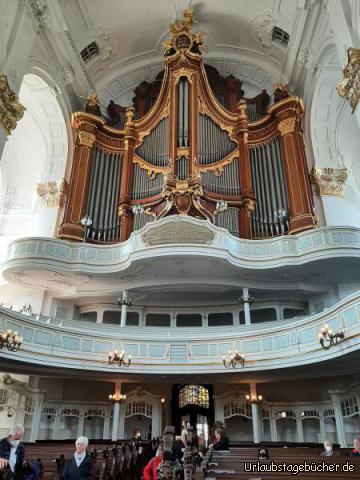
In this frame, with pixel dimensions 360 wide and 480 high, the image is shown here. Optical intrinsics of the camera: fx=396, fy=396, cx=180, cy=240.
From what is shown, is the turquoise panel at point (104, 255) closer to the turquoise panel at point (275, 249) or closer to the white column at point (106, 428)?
the white column at point (106, 428)

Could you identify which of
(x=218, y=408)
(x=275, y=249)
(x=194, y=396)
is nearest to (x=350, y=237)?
(x=275, y=249)

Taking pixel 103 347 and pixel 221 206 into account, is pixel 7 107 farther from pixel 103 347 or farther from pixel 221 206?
pixel 221 206

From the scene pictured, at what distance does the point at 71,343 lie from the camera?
43.0 ft

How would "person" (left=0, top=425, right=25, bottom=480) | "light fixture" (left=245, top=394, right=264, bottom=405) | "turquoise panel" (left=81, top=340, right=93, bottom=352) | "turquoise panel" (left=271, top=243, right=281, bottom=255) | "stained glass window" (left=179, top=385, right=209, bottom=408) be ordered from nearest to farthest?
"person" (left=0, top=425, right=25, bottom=480) < "turquoise panel" (left=81, top=340, right=93, bottom=352) < "light fixture" (left=245, top=394, right=264, bottom=405) < "turquoise panel" (left=271, top=243, right=281, bottom=255) < "stained glass window" (left=179, top=385, right=209, bottom=408)

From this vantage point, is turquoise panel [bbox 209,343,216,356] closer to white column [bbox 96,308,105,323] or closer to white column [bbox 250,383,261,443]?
white column [bbox 250,383,261,443]

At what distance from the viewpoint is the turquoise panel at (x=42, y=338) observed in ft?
40.6

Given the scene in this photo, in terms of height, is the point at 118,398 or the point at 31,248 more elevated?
the point at 31,248

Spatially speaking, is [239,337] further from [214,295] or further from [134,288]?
[134,288]

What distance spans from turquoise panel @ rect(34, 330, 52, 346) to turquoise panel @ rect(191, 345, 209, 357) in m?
4.79

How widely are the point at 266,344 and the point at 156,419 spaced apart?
5.58 meters

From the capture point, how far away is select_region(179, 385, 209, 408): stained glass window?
16484 mm

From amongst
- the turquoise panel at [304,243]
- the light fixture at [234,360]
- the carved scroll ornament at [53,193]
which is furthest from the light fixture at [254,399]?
the carved scroll ornament at [53,193]

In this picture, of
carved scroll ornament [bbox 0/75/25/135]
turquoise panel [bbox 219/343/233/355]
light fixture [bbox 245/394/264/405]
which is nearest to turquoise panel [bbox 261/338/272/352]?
turquoise panel [bbox 219/343/233/355]

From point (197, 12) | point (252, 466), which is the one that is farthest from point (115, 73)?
point (252, 466)
